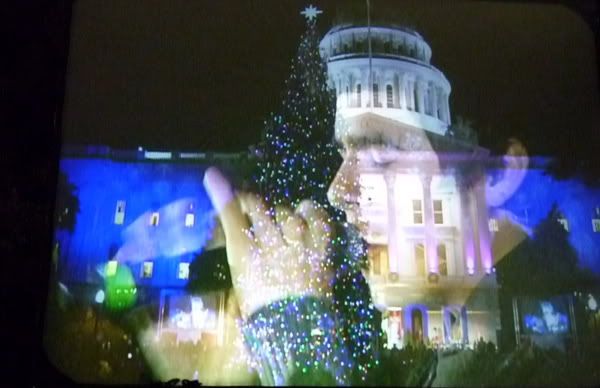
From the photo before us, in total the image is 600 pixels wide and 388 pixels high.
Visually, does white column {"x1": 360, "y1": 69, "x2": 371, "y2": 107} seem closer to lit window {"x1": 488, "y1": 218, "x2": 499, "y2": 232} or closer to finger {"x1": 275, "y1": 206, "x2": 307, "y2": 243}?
finger {"x1": 275, "y1": 206, "x2": 307, "y2": 243}

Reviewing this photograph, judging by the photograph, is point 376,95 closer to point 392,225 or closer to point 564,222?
point 392,225

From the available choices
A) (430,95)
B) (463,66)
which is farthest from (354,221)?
(463,66)

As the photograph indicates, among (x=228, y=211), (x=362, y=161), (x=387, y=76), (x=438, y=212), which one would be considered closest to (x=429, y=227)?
(x=438, y=212)

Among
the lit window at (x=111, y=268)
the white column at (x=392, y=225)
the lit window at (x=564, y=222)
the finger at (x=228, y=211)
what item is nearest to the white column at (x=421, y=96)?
the white column at (x=392, y=225)

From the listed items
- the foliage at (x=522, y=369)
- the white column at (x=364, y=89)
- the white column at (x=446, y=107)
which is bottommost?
the foliage at (x=522, y=369)

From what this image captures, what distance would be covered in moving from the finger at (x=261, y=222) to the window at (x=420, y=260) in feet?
1.94

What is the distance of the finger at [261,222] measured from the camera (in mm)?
2648

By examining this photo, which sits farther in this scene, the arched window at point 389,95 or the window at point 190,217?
the arched window at point 389,95

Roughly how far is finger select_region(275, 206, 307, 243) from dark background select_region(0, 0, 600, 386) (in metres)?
0.37

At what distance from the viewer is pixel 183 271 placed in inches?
101

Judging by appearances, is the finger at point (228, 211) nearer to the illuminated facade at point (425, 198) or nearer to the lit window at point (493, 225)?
the illuminated facade at point (425, 198)

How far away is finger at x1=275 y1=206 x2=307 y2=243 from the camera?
2.66 m

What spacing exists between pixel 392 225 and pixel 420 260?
0.65 ft

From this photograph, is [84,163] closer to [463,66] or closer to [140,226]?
[140,226]
